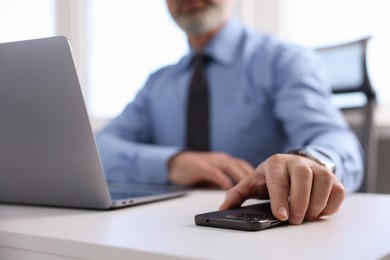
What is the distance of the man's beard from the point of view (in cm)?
134

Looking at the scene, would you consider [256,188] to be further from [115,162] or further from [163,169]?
[115,162]

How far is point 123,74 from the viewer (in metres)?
2.24

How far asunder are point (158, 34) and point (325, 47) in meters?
1.06

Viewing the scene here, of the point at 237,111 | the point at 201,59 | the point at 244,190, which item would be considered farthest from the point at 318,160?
the point at 201,59

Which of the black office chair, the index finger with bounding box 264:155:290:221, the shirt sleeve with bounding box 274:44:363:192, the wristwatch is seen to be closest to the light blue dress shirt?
the shirt sleeve with bounding box 274:44:363:192

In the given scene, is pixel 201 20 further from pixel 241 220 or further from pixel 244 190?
pixel 241 220

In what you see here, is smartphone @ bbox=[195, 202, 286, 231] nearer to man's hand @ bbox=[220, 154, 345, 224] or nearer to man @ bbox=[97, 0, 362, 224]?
man's hand @ bbox=[220, 154, 345, 224]

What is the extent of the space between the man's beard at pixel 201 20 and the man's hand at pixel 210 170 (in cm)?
46

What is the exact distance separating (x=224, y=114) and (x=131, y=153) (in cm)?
27

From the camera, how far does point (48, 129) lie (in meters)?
0.58

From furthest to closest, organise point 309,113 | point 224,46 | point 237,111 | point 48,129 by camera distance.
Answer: point 224,46 < point 237,111 < point 309,113 < point 48,129

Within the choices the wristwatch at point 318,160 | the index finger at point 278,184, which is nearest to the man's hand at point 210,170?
the wristwatch at point 318,160

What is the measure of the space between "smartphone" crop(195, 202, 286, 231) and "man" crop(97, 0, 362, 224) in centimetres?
34

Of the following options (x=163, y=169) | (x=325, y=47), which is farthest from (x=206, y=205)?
(x=325, y=47)
